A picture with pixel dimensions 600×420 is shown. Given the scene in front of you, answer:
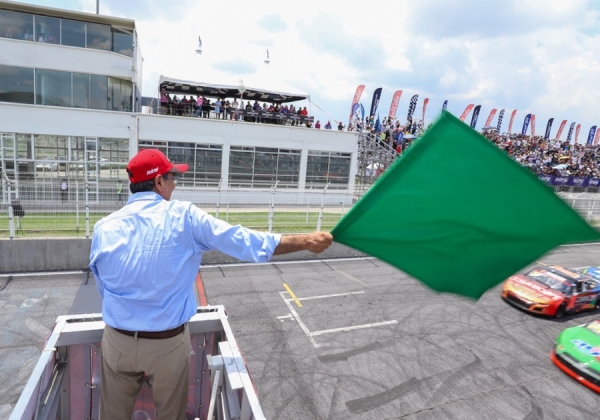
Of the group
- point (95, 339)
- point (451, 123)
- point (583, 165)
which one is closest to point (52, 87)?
point (95, 339)

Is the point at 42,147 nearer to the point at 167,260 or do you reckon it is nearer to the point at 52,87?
the point at 52,87

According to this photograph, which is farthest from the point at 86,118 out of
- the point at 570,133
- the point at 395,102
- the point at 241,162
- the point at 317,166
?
the point at 570,133

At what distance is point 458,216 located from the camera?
261cm

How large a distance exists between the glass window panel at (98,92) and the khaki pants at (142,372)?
1822 centimetres

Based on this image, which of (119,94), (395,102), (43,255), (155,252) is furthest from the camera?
(395,102)

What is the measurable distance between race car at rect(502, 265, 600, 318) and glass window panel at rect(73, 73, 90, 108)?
718 inches

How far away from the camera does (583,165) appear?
41.9m

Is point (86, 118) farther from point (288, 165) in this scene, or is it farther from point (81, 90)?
point (288, 165)

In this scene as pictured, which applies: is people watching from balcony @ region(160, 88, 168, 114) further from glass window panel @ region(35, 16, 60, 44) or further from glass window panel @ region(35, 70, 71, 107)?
glass window panel @ region(35, 16, 60, 44)

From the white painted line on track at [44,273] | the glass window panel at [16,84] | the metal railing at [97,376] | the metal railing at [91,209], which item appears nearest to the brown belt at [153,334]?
the metal railing at [97,376]

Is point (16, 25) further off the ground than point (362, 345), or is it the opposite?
point (16, 25)

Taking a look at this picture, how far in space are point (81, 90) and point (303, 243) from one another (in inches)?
748

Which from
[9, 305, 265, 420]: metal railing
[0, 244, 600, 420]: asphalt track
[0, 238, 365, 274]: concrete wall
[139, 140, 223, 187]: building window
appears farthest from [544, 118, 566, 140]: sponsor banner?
[9, 305, 265, 420]: metal railing

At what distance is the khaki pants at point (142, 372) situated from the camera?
2.33 meters
